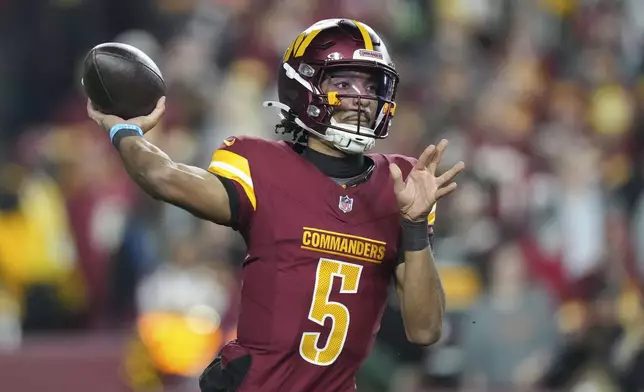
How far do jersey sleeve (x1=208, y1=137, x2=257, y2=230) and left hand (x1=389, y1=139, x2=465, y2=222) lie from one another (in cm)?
47

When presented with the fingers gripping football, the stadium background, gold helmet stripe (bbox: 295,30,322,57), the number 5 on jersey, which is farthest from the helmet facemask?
the stadium background

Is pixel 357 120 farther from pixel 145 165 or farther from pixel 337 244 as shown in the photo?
pixel 145 165

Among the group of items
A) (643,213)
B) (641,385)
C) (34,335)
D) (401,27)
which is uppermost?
(401,27)

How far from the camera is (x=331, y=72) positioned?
464cm

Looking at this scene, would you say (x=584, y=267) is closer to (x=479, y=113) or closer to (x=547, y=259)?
(x=547, y=259)

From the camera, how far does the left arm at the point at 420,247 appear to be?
14.6 ft

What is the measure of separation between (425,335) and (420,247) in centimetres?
33

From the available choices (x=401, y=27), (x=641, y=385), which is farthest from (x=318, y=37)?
(x=401, y=27)

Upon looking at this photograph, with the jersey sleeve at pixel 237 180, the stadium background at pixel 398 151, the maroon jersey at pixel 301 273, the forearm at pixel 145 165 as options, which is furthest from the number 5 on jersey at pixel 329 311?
the stadium background at pixel 398 151

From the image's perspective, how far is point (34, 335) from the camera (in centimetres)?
839

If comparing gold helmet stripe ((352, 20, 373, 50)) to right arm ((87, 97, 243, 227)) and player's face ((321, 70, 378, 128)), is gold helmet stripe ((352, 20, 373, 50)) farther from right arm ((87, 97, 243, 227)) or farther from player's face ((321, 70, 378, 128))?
right arm ((87, 97, 243, 227))

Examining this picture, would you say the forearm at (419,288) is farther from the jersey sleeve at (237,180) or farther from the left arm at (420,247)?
the jersey sleeve at (237,180)

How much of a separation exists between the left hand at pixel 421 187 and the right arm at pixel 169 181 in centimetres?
57

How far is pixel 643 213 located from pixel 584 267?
646 mm
